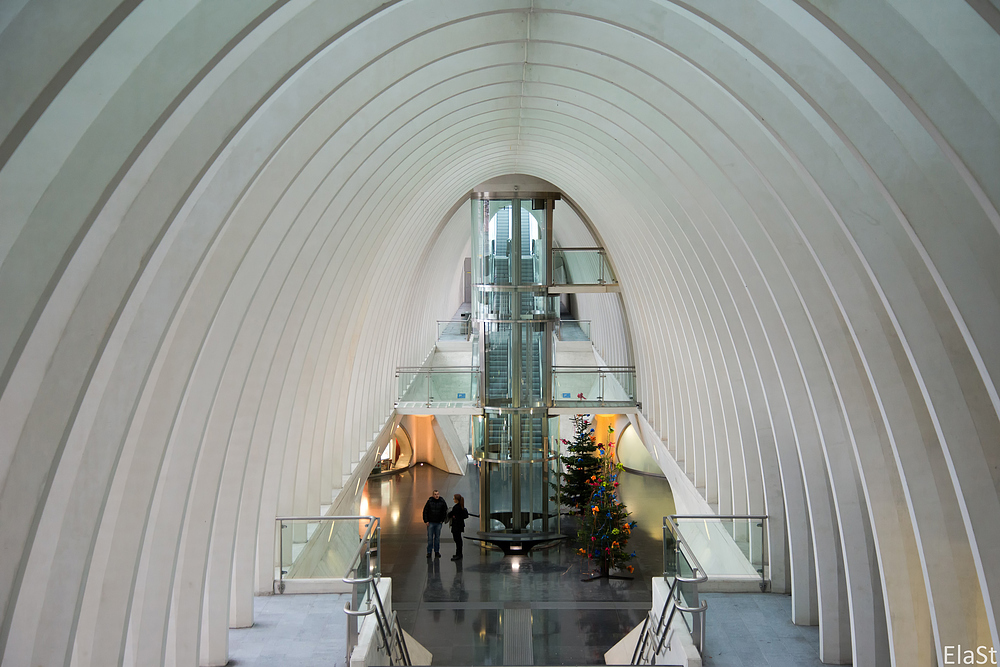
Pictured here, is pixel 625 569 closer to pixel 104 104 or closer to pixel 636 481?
pixel 636 481

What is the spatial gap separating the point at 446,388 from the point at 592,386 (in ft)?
12.9

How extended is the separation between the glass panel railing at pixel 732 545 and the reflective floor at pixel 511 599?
2.65 m

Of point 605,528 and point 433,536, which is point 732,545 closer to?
point 605,528

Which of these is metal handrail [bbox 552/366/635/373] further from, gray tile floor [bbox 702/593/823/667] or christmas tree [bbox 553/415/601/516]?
gray tile floor [bbox 702/593/823/667]

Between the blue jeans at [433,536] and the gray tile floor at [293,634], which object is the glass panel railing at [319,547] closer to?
the gray tile floor at [293,634]

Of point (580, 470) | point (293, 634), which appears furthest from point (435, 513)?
point (293, 634)

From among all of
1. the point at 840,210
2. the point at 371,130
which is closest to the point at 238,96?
the point at 371,130

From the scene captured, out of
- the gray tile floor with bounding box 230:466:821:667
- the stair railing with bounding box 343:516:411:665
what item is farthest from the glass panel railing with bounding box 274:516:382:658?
the stair railing with bounding box 343:516:411:665

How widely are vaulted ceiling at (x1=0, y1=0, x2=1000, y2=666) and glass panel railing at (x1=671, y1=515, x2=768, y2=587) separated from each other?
0.28 meters

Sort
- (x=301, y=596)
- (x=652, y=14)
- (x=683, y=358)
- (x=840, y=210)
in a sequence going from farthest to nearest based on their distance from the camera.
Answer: (x=683, y=358) < (x=301, y=596) < (x=652, y=14) < (x=840, y=210)

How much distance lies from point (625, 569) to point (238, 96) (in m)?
13.7

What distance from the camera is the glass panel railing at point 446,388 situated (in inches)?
836

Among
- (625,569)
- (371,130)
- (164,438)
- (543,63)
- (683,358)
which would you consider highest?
(543,63)

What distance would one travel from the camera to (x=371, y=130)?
29.1 feet
